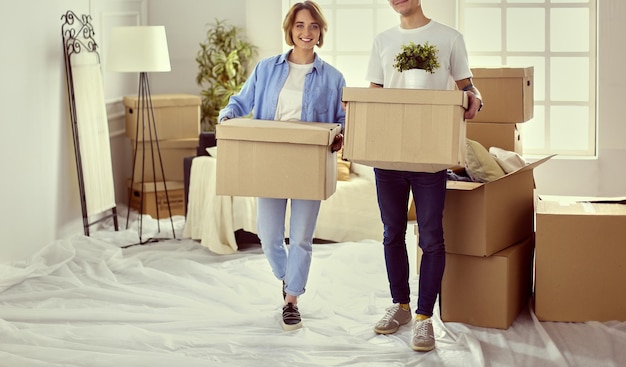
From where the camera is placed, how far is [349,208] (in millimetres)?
5305

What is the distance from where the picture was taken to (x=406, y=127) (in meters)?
3.12

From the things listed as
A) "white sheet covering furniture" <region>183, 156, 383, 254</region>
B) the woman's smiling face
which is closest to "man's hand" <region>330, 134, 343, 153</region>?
the woman's smiling face

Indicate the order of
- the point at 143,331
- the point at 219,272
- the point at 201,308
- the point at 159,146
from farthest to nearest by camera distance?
the point at 159,146 → the point at 219,272 → the point at 201,308 → the point at 143,331

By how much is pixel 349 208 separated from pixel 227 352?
2.03m

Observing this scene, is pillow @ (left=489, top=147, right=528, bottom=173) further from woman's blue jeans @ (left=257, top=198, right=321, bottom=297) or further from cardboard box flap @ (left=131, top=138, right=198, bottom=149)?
cardboard box flap @ (left=131, top=138, right=198, bottom=149)

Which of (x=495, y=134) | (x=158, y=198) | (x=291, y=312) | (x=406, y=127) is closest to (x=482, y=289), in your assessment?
(x=291, y=312)

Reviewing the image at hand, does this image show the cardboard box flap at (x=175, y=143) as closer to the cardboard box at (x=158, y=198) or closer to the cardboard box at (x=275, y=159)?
the cardboard box at (x=158, y=198)

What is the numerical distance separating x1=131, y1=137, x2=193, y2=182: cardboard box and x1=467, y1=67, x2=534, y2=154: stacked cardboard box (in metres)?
2.41

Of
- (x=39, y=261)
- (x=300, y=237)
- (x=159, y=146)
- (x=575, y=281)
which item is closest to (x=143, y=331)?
(x=300, y=237)

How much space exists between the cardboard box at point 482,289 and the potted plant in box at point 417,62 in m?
0.85

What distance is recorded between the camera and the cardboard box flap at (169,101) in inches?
243

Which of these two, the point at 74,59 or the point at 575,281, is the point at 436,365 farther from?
the point at 74,59

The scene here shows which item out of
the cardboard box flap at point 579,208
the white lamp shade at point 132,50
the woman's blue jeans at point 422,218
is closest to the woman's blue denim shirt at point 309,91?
the woman's blue jeans at point 422,218

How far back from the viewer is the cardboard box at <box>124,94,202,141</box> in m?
6.19
